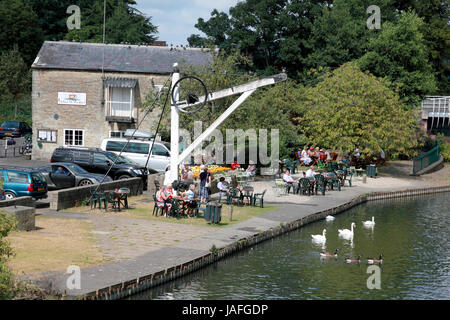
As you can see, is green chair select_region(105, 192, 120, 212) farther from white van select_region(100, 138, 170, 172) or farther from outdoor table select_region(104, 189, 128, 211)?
white van select_region(100, 138, 170, 172)

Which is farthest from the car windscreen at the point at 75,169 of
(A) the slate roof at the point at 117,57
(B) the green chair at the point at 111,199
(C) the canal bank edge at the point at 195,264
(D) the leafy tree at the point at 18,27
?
(D) the leafy tree at the point at 18,27

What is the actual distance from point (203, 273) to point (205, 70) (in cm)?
2293

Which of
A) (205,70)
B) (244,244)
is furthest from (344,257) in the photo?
(205,70)

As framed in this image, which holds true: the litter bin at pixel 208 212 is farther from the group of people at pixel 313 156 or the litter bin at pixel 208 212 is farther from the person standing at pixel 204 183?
the group of people at pixel 313 156

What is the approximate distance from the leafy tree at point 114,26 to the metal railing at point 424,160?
34509 mm

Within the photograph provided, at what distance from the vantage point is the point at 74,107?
44469mm

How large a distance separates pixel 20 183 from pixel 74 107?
19.7m

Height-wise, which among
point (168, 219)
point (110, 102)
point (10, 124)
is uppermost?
point (110, 102)

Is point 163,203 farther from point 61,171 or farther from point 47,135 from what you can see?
point 47,135

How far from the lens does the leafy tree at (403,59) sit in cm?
5147

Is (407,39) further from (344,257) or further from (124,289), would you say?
(124,289)

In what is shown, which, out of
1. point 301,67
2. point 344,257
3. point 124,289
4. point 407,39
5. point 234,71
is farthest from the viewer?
point 301,67

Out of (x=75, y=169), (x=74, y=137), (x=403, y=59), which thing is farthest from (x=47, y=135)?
(x=403, y=59)

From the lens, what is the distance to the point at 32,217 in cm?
2069
